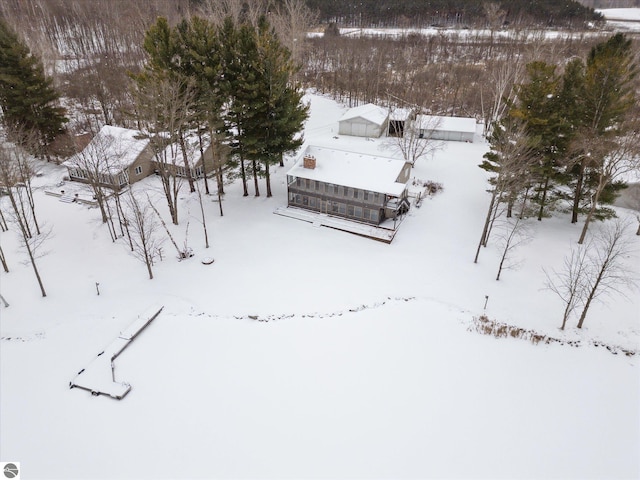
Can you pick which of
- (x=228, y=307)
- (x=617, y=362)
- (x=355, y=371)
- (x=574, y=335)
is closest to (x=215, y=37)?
(x=228, y=307)

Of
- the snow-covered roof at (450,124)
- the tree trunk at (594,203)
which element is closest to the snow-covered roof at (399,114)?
the snow-covered roof at (450,124)

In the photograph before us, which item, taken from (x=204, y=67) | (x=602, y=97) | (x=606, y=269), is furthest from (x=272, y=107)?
(x=606, y=269)

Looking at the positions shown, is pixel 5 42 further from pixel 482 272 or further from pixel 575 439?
pixel 575 439

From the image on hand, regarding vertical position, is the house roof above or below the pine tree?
below

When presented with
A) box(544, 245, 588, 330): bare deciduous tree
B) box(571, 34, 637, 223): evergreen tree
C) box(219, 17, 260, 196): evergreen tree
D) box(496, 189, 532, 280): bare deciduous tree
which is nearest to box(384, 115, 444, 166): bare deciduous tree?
box(496, 189, 532, 280): bare deciduous tree

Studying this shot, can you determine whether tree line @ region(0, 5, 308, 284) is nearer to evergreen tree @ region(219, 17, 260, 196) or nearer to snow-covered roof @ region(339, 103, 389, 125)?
evergreen tree @ region(219, 17, 260, 196)

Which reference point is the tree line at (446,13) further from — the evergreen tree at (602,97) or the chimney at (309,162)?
the chimney at (309,162)

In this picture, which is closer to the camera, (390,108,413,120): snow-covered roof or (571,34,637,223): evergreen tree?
(571,34,637,223): evergreen tree

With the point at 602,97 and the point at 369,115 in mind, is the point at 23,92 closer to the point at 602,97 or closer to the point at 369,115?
the point at 369,115
